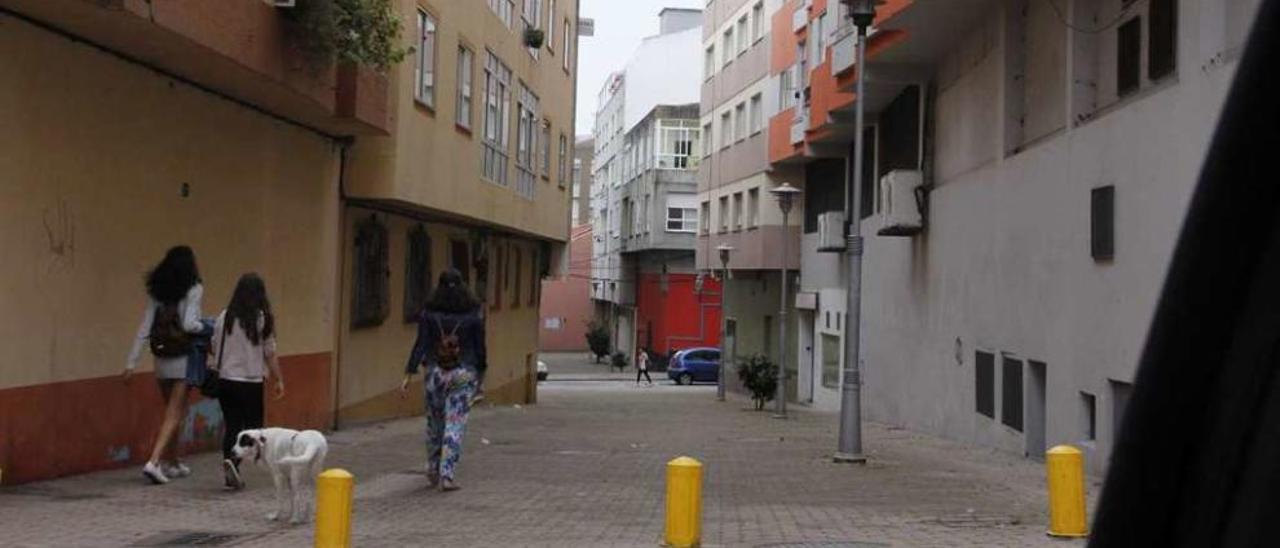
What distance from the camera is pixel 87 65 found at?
33.7 ft

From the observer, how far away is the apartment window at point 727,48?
4744 centimetres

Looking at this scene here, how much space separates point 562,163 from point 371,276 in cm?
1454

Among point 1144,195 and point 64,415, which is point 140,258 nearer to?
point 64,415

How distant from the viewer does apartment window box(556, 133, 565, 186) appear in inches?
1282

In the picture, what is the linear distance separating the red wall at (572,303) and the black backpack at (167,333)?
252 ft

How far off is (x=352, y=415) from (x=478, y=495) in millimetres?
7850

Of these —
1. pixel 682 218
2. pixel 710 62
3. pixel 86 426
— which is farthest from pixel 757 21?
A: pixel 86 426

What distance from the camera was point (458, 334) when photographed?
1083 cm

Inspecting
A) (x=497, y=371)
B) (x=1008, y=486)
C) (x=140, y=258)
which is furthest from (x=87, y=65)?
(x=497, y=371)

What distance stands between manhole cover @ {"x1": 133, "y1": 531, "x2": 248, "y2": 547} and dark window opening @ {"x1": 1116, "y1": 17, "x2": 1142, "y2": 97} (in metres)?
9.22

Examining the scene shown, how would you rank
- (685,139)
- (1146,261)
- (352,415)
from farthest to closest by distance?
(685,139), (352,415), (1146,261)

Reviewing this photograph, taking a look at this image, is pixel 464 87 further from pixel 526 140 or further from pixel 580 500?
pixel 580 500

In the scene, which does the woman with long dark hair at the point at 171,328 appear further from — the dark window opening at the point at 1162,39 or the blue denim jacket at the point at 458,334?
the dark window opening at the point at 1162,39

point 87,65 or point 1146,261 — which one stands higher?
point 87,65
